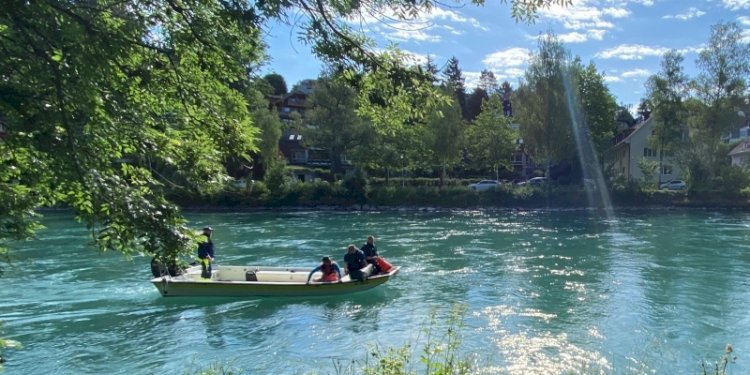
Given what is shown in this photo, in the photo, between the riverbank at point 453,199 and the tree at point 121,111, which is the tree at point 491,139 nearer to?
the riverbank at point 453,199

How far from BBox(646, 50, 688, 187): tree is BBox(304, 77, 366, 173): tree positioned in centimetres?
2699

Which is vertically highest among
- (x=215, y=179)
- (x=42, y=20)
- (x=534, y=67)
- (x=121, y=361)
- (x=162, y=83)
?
(x=534, y=67)

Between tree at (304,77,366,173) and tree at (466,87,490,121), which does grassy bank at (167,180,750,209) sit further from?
tree at (466,87,490,121)

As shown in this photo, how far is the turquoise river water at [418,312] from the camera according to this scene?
9625mm

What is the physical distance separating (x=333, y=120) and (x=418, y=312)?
37.6 m

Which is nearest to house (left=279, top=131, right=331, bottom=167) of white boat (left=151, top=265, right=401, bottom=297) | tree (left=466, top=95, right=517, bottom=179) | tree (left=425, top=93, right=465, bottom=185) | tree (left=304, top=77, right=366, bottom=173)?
tree (left=304, top=77, right=366, bottom=173)

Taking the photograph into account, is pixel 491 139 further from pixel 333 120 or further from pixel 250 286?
pixel 250 286

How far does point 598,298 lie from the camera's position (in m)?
13.7

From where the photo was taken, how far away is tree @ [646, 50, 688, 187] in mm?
47531

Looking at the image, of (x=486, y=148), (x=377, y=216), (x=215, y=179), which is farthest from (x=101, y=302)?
(x=486, y=148)

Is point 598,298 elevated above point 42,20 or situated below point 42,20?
below

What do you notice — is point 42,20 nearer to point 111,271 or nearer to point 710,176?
point 111,271

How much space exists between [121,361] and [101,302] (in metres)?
4.57

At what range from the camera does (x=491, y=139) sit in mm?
54219
